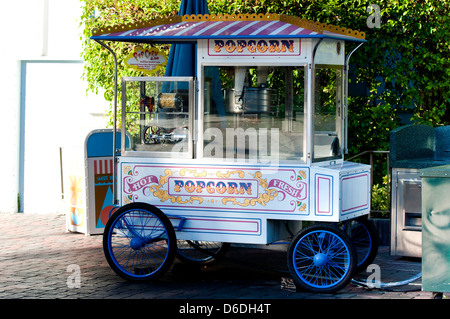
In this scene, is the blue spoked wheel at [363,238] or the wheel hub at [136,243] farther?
the blue spoked wheel at [363,238]

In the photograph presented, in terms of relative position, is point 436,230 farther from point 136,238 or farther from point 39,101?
point 39,101

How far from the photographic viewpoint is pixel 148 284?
6.86 meters

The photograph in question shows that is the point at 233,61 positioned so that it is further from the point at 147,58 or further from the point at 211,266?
the point at 211,266

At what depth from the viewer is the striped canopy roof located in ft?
21.4

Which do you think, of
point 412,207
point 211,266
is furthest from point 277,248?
point 412,207

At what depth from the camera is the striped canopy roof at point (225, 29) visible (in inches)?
257

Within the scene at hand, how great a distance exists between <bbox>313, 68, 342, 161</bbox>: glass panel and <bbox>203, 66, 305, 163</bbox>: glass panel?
0.24m

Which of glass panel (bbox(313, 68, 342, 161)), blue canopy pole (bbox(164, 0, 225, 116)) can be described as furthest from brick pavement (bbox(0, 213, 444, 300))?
blue canopy pole (bbox(164, 0, 225, 116))

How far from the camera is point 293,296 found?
641cm

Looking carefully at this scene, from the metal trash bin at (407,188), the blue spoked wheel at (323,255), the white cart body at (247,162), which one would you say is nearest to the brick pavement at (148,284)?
the blue spoked wheel at (323,255)

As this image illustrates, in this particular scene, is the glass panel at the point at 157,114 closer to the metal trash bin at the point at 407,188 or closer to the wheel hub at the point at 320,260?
the wheel hub at the point at 320,260

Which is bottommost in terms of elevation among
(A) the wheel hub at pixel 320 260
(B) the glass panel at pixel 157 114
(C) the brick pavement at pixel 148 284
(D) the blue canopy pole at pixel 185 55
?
(C) the brick pavement at pixel 148 284

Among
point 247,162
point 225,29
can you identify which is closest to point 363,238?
point 247,162

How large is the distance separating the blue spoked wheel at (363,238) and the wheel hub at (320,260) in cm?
86
